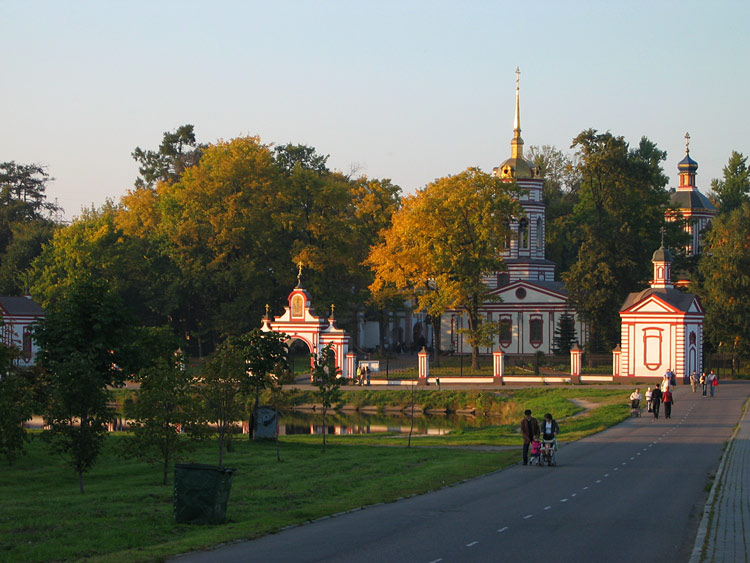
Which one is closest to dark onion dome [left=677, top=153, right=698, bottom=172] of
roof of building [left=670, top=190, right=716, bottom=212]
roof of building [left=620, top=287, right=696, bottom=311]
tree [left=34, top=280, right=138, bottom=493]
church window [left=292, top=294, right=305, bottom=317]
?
roof of building [left=670, top=190, right=716, bottom=212]

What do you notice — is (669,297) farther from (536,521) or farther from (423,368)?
(536,521)

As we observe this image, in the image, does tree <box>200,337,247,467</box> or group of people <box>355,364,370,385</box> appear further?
group of people <box>355,364,370,385</box>

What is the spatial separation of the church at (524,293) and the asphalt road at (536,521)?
45.3 m

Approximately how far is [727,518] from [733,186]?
99.8 meters

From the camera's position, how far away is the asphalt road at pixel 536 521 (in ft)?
51.9

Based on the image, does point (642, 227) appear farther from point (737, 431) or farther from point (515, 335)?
point (737, 431)

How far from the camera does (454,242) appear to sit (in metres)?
64.7

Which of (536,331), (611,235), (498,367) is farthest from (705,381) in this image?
(536,331)

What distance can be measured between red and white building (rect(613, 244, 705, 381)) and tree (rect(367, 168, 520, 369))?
356 inches

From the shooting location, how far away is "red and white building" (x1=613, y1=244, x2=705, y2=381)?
5809 cm

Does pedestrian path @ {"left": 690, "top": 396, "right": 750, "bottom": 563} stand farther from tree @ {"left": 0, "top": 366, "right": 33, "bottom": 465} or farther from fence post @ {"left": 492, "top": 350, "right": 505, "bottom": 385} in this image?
fence post @ {"left": 492, "top": 350, "right": 505, "bottom": 385}

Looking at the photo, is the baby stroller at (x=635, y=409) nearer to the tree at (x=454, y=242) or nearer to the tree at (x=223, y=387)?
the tree at (x=223, y=387)

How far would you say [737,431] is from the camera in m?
35.7

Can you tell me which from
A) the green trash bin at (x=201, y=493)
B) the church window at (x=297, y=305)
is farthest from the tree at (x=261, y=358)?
the church window at (x=297, y=305)
